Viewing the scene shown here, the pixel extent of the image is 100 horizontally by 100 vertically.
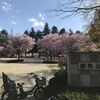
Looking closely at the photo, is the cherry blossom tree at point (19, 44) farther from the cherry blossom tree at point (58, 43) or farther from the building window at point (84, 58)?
the building window at point (84, 58)

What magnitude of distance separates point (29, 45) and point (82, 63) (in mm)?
58517

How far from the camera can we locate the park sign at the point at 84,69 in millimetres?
14672

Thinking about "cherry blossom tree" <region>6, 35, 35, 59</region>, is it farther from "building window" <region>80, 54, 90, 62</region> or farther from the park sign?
"building window" <region>80, 54, 90, 62</region>

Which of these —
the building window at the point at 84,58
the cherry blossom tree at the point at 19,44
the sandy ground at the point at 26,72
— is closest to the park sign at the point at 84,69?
the building window at the point at 84,58

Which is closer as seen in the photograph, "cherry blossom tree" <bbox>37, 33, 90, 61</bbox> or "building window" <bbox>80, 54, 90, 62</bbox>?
"building window" <bbox>80, 54, 90, 62</bbox>

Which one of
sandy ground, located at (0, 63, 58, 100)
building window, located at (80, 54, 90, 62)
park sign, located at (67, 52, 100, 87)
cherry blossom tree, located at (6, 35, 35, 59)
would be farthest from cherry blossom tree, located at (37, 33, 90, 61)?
building window, located at (80, 54, 90, 62)

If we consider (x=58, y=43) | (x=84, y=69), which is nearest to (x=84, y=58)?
(x=84, y=69)

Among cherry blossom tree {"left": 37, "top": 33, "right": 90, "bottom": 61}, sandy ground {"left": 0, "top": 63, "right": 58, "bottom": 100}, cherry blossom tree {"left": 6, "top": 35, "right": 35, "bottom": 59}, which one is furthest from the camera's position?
cherry blossom tree {"left": 6, "top": 35, "right": 35, "bottom": 59}

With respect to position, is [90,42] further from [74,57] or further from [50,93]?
[50,93]

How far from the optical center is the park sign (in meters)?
14.7

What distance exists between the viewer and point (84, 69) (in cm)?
1484

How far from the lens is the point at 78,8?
10.4m

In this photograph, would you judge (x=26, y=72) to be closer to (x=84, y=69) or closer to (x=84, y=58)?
(x=84, y=69)

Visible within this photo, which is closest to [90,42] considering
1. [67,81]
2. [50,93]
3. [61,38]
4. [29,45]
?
[67,81]
